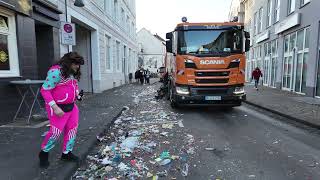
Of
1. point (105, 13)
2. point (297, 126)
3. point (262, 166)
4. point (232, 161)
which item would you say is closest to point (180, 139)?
point (232, 161)

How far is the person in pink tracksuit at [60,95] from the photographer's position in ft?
12.8

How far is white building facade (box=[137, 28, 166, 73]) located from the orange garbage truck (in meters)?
53.6

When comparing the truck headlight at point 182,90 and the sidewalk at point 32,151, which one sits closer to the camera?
the sidewalk at point 32,151

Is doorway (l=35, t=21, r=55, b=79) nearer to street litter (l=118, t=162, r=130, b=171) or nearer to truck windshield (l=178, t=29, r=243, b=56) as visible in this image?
truck windshield (l=178, t=29, r=243, b=56)

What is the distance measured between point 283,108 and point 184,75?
4424 mm

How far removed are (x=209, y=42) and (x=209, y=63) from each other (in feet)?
2.76

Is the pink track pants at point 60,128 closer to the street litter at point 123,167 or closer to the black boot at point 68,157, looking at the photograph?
the black boot at point 68,157

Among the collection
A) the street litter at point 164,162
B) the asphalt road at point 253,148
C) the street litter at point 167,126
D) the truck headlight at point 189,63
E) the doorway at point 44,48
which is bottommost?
the asphalt road at point 253,148

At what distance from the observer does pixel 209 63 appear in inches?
380

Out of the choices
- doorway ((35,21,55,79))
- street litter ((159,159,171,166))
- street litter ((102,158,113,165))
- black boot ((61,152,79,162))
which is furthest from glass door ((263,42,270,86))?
black boot ((61,152,79,162))

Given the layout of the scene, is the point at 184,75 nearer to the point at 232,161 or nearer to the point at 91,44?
the point at 232,161

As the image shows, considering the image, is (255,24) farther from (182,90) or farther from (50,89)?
(50,89)

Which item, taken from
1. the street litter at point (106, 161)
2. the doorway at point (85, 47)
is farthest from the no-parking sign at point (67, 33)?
the doorway at point (85, 47)

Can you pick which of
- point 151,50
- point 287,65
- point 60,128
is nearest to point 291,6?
point 287,65
